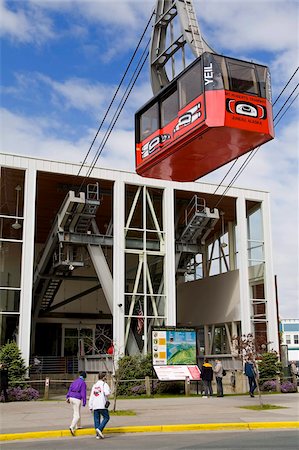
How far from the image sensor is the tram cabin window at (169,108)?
1468 centimetres

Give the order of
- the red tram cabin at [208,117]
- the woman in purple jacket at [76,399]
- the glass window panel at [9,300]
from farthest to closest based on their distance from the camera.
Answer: the glass window panel at [9,300] < the woman in purple jacket at [76,399] < the red tram cabin at [208,117]

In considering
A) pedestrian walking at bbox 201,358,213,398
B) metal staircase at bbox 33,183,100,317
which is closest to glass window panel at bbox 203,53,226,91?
pedestrian walking at bbox 201,358,213,398

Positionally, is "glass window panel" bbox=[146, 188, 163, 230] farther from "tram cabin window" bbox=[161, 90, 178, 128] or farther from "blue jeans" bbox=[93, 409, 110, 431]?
"blue jeans" bbox=[93, 409, 110, 431]

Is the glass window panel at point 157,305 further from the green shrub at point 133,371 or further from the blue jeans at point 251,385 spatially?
the blue jeans at point 251,385

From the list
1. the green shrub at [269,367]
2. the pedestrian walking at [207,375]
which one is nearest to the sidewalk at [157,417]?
the pedestrian walking at [207,375]

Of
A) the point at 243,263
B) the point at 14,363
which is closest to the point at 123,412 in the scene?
the point at 14,363

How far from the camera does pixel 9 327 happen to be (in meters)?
27.8

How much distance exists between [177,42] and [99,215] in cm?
2186

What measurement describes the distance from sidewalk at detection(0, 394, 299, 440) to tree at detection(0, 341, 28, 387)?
7.60ft

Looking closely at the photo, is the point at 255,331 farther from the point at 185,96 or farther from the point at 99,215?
the point at 185,96

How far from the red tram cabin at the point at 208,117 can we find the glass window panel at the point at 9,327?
47.7 ft

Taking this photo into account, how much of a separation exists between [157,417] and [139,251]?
1386 cm

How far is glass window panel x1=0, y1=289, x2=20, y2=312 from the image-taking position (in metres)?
26.8

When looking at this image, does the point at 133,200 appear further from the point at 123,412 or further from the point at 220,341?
the point at 123,412
